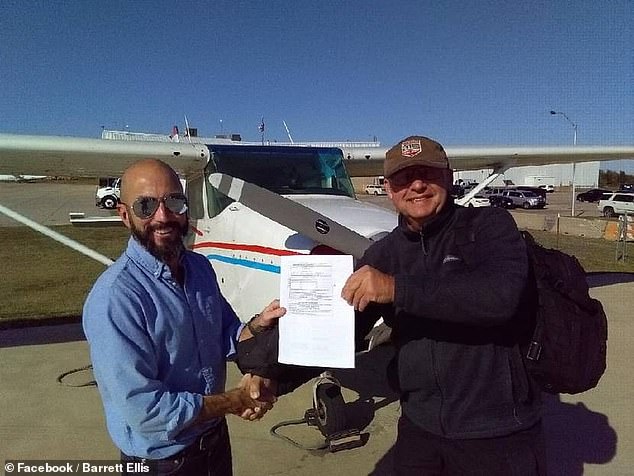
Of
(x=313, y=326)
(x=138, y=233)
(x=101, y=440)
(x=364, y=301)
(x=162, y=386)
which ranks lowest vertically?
(x=101, y=440)

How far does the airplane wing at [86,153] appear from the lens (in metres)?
5.43

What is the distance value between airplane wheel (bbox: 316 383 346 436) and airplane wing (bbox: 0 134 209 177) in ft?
8.65

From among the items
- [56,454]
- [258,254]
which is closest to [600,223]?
[258,254]

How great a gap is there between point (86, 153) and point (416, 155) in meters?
4.82

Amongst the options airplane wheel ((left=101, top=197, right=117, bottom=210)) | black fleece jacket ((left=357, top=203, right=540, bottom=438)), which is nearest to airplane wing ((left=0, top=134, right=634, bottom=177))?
black fleece jacket ((left=357, top=203, right=540, bottom=438))

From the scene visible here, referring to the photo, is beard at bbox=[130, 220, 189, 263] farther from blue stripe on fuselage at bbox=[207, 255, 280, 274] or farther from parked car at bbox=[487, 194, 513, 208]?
parked car at bbox=[487, 194, 513, 208]

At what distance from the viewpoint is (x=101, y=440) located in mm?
4059

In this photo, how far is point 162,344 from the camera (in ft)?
5.60

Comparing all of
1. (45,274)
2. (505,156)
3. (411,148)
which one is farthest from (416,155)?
(45,274)

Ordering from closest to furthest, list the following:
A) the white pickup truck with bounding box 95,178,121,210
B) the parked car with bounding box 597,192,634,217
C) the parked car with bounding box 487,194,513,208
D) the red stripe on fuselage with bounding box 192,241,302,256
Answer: the red stripe on fuselage with bounding box 192,241,302,256 → the parked car with bounding box 597,192,634,217 → the white pickup truck with bounding box 95,178,121,210 → the parked car with bounding box 487,194,513,208

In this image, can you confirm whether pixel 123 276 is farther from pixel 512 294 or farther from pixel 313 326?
pixel 512 294

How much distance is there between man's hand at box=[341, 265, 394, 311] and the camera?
1.45m

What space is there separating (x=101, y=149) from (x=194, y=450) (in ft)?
15.0

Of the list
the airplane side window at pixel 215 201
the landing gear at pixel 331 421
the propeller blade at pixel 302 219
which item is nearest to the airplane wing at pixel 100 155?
the airplane side window at pixel 215 201
